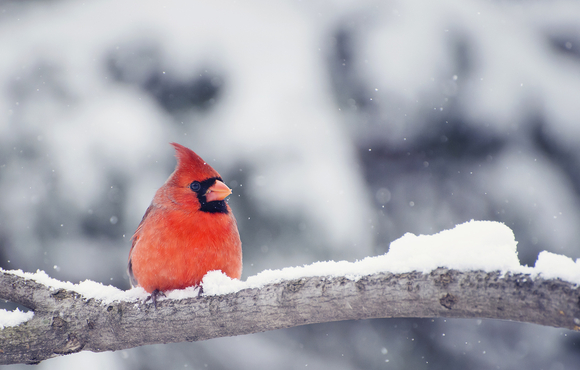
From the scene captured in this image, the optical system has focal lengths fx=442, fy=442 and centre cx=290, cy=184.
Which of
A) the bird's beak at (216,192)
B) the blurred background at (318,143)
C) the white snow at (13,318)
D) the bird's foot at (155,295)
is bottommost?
the white snow at (13,318)

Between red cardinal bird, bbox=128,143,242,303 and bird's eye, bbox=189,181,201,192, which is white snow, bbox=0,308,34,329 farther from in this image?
bird's eye, bbox=189,181,201,192

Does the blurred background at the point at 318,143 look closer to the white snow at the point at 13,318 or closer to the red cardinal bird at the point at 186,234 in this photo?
the red cardinal bird at the point at 186,234

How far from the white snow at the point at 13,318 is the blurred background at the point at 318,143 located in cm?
165

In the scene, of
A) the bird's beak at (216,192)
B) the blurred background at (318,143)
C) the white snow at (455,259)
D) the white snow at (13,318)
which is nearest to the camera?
the white snow at (455,259)

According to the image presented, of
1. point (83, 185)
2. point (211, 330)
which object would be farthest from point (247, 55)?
point (211, 330)

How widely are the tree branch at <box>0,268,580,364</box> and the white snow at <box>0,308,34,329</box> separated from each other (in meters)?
0.02

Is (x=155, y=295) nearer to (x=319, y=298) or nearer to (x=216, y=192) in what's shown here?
(x=216, y=192)

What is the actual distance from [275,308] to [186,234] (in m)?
0.84

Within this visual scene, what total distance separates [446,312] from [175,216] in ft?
5.04

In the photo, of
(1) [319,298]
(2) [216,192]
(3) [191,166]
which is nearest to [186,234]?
(2) [216,192]

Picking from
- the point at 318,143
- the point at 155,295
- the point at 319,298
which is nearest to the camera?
the point at 319,298

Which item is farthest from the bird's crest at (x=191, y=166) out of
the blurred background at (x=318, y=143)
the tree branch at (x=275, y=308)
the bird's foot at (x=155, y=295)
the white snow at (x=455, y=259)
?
the blurred background at (x=318, y=143)

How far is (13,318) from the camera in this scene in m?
1.93

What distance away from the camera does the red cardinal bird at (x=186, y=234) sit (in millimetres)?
2250
